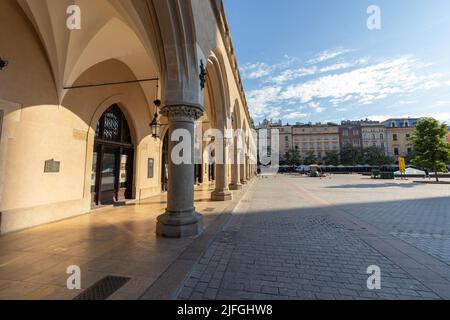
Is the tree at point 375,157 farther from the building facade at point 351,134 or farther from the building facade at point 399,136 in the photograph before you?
the building facade at point 351,134

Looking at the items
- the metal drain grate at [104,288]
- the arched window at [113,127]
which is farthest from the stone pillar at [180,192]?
the arched window at [113,127]

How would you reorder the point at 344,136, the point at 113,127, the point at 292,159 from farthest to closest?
the point at 344,136 → the point at 292,159 → the point at 113,127

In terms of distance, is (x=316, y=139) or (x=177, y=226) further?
(x=316, y=139)

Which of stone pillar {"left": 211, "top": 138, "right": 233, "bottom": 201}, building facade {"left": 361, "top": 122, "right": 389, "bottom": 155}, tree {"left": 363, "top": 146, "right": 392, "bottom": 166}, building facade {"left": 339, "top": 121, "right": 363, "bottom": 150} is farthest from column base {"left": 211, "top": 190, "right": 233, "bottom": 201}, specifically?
building facade {"left": 339, "top": 121, "right": 363, "bottom": 150}

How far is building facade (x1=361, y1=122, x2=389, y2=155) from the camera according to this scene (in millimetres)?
63500

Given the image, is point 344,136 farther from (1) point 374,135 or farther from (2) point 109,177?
(2) point 109,177

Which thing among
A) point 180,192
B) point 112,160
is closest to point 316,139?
point 112,160

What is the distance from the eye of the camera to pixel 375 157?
54.2 metres

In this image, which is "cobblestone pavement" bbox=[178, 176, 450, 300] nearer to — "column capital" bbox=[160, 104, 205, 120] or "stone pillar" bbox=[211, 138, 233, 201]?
"column capital" bbox=[160, 104, 205, 120]

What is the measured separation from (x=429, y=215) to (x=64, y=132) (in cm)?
1164

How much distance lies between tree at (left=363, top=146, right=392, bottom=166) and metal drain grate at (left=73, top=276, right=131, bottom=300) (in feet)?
211

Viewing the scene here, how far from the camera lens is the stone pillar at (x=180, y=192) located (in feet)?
15.5

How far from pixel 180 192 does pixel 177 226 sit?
73cm
